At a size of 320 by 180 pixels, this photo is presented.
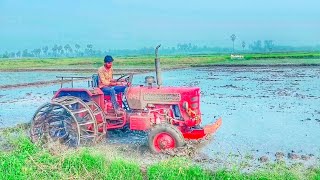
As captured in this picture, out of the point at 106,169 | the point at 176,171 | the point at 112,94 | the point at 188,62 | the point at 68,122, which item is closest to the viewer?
the point at 176,171

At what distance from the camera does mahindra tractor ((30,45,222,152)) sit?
754cm

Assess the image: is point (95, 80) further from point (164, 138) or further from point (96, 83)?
point (164, 138)

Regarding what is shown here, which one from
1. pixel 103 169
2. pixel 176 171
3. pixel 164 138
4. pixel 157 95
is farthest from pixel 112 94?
pixel 176 171

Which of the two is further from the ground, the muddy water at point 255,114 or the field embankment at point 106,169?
the field embankment at point 106,169

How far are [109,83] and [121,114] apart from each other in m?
0.63

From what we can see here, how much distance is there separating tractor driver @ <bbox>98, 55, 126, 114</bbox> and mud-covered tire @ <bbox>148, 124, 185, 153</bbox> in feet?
3.49

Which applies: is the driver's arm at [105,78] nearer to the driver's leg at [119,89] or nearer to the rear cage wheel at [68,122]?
the driver's leg at [119,89]

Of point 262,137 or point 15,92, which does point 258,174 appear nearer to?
point 262,137

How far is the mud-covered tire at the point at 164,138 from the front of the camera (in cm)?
712

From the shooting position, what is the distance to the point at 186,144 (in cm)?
720

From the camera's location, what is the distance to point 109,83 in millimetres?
8055

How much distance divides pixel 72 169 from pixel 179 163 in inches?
60.1

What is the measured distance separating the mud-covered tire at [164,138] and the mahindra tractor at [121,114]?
0.61 ft

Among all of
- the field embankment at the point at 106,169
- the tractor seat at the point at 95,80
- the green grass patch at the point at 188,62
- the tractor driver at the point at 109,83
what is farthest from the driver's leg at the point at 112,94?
the green grass patch at the point at 188,62
